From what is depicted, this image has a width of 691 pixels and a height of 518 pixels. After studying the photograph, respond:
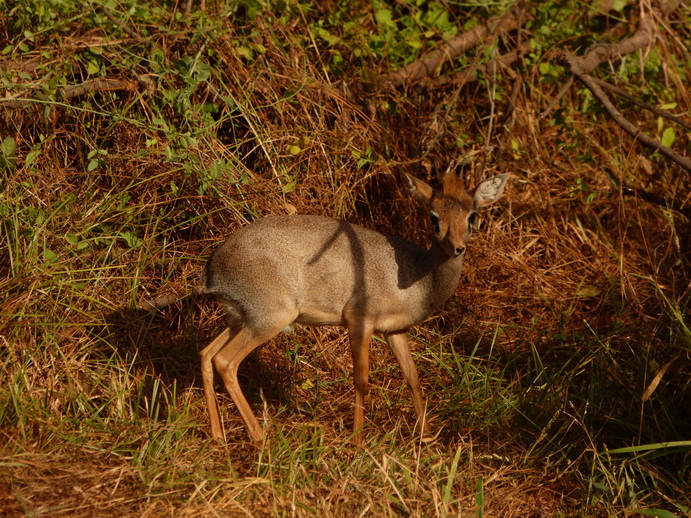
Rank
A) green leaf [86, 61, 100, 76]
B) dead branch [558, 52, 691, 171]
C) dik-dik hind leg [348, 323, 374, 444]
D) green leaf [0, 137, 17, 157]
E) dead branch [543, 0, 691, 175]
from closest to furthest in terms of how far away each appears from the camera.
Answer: dik-dik hind leg [348, 323, 374, 444], green leaf [0, 137, 17, 157], dead branch [558, 52, 691, 171], green leaf [86, 61, 100, 76], dead branch [543, 0, 691, 175]

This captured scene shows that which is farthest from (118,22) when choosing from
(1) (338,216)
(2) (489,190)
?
(2) (489,190)

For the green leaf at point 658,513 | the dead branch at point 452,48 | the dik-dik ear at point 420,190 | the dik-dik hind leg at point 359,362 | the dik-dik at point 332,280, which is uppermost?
the dead branch at point 452,48

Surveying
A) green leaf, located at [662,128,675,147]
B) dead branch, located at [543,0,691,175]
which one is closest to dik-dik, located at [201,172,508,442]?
dead branch, located at [543,0,691,175]

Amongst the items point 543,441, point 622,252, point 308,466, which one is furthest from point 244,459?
point 622,252

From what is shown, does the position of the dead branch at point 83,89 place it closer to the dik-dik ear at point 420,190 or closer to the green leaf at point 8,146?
the green leaf at point 8,146

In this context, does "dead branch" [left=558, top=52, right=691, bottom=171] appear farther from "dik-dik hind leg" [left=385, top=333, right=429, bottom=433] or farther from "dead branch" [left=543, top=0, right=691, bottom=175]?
"dik-dik hind leg" [left=385, top=333, right=429, bottom=433]

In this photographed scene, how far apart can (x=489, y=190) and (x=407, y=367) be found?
1.06 m

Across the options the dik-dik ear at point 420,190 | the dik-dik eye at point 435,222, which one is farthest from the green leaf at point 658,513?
the dik-dik ear at point 420,190

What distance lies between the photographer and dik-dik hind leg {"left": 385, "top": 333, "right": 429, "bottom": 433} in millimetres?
4715

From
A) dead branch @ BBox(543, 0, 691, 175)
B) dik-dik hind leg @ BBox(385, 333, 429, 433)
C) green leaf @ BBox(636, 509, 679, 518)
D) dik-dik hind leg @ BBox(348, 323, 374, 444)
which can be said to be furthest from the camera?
dead branch @ BBox(543, 0, 691, 175)

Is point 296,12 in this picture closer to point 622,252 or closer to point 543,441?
point 622,252

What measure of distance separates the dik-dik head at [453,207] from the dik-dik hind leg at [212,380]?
118 cm

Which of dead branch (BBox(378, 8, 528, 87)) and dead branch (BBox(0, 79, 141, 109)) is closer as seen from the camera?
dead branch (BBox(0, 79, 141, 109))

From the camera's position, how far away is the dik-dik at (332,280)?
4.33 m
